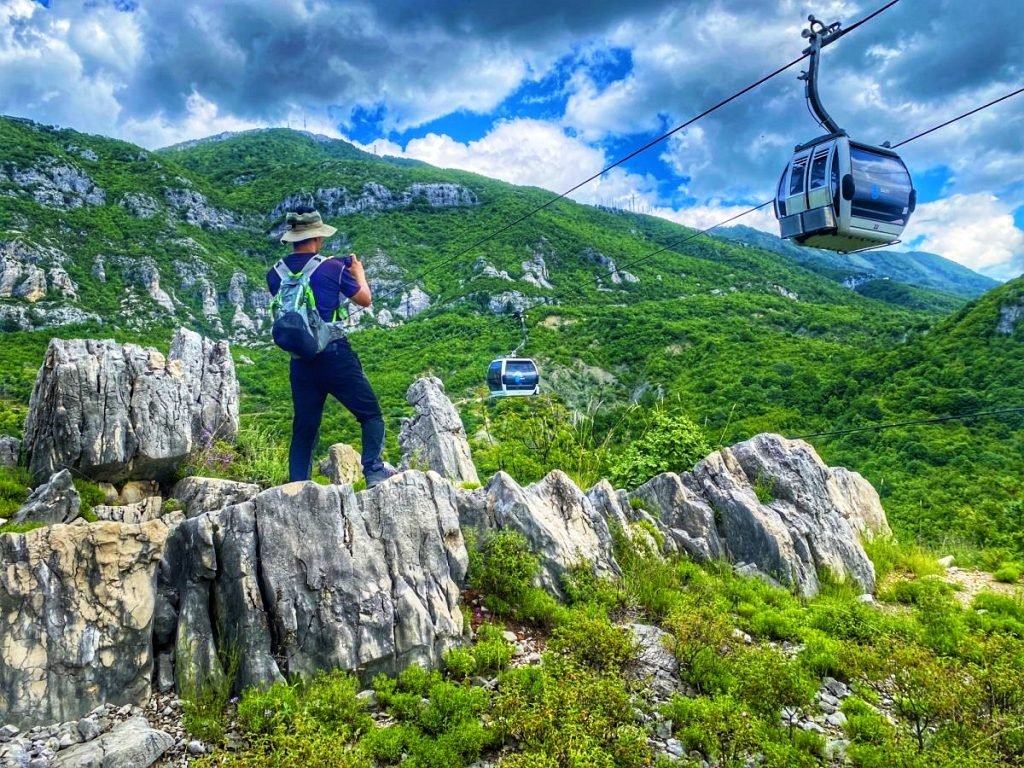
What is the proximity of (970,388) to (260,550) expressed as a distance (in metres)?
42.4

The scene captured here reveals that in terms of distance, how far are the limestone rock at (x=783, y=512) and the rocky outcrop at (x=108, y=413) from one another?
7945 mm

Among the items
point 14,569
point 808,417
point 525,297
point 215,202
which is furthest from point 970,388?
point 215,202

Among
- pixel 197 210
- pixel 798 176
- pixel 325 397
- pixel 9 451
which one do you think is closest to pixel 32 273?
pixel 197 210

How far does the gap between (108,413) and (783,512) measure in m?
9.86

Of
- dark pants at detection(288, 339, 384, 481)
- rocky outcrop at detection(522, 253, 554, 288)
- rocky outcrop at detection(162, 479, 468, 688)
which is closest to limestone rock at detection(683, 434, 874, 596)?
rocky outcrop at detection(162, 479, 468, 688)

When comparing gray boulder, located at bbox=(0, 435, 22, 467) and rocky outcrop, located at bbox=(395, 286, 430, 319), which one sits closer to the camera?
gray boulder, located at bbox=(0, 435, 22, 467)

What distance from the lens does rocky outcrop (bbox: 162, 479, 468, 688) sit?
523 centimetres

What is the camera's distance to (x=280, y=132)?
189500mm

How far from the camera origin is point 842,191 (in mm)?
7594

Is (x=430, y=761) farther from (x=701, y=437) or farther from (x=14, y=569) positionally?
(x=701, y=437)

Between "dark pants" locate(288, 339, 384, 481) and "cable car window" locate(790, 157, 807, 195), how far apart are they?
258 inches

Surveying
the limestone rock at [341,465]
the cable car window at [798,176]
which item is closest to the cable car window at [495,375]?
the limestone rock at [341,465]

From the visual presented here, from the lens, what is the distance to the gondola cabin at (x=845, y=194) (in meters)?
7.67

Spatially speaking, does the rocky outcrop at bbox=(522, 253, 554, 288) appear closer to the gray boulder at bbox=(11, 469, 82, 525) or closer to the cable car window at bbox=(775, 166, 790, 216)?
the cable car window at bbox=(775, 166, 790, 216)
